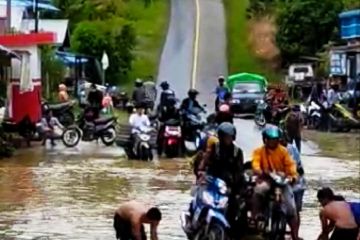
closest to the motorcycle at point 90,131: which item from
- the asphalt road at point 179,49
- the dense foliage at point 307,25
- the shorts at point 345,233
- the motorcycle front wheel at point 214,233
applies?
the motorcycle front wheel at point 214,233

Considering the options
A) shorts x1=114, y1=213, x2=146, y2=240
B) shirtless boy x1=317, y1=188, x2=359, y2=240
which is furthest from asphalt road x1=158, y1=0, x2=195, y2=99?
shirtless boy x1=317, y1=188, x2=359, y2=240

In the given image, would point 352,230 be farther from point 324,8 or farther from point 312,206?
point 324,8

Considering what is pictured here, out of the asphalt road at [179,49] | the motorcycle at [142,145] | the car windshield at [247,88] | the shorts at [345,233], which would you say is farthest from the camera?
the asphalt road at [179,49]

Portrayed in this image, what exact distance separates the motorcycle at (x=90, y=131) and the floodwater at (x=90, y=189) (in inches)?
16.9

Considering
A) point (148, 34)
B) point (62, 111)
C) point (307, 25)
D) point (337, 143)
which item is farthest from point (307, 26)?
point (62, 111)

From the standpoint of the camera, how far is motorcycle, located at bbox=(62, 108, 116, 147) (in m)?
28.1

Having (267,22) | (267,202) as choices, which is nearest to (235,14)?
(267,22)

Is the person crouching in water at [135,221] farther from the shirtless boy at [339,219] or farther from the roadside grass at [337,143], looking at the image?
the roadside grass at [337,143]

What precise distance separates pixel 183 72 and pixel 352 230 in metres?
45.3

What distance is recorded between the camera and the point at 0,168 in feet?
74.4

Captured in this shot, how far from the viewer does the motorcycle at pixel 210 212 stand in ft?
40.0

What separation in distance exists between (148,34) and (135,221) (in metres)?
54.2

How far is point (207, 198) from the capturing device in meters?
12.2

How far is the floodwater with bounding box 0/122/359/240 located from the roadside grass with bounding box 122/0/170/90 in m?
29.0
